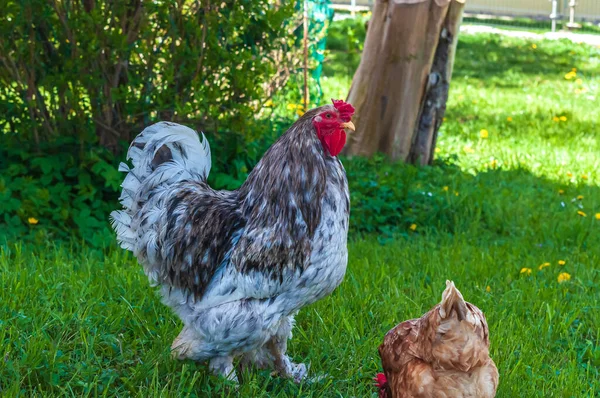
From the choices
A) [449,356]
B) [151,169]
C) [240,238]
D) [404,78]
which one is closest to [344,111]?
[240,238]

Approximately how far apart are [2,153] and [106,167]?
88 centimetres

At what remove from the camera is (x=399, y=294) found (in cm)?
493

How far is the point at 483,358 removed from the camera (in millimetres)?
3291

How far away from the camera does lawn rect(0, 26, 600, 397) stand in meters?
3.88

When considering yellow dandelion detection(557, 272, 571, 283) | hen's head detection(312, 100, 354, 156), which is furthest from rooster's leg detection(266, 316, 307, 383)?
yellow dandelion detection(557, 272, 571, 283)

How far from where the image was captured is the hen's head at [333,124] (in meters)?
3.62

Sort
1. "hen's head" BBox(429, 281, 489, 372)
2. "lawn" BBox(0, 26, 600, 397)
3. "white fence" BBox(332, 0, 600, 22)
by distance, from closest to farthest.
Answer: "hen's head" BBox(429, 281, 489, 372), "lawn" BBox(0, 26, 600, 397), "white fence" BBox(332, 0, 600, 22)

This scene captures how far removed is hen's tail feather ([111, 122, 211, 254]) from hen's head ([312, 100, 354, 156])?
727 mm

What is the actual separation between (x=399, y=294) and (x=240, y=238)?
154 centimetres

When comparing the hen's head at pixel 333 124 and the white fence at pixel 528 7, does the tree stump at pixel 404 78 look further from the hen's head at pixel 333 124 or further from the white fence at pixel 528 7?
the white fence at pixel 528 7

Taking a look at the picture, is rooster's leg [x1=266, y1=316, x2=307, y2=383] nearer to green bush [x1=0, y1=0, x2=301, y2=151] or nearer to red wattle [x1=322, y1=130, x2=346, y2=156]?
red wattle [x1=322, y1=130, x2=346, y2=156]

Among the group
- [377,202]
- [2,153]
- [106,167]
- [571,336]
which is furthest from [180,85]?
[571,336]

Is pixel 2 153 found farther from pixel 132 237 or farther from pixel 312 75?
pixel 312 75

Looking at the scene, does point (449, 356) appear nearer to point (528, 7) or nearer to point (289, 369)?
point (289, 369)
